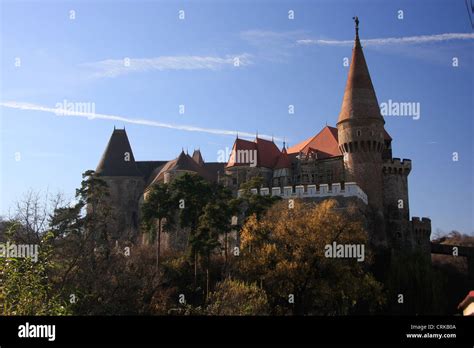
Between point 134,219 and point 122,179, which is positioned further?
point 122,179

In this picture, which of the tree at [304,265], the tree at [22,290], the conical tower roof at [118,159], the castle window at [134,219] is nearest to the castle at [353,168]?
the castle window at [134,219]

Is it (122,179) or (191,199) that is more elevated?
(122,179)

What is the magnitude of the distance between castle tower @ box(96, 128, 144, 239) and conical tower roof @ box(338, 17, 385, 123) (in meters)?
18.9

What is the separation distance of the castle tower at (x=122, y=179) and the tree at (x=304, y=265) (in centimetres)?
2205

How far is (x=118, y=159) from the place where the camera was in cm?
4741

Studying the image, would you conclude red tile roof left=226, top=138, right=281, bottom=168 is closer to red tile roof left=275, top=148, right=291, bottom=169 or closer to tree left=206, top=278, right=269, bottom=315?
red tile roof left=275, top=148, right=291, bottom=169

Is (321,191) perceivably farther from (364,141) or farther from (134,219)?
(134,219)

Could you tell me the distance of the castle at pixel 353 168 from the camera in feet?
109

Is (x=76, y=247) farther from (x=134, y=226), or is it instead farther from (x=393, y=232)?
(x=134, y=226)

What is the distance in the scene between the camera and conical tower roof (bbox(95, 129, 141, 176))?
152ft

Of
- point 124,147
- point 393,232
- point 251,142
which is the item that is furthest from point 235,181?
point 124,147

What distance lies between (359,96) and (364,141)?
2867 mm

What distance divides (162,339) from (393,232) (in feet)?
91.1

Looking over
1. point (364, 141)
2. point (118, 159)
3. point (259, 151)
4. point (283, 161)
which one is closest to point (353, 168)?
point (364, 141)
